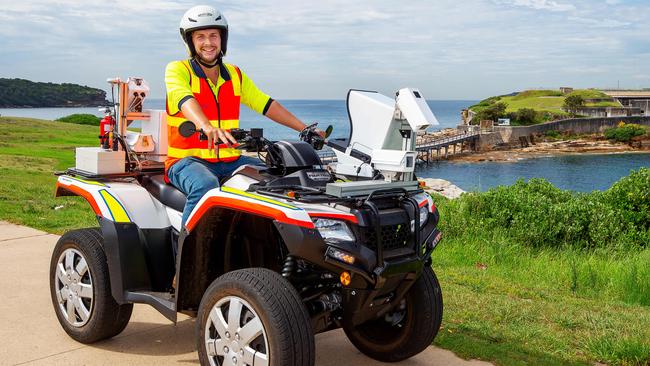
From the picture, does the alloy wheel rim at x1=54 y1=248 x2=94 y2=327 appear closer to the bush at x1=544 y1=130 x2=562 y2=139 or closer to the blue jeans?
the blue jeans

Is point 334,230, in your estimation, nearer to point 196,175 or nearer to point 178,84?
point 196,175

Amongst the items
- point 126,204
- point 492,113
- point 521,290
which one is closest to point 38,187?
point 126,204

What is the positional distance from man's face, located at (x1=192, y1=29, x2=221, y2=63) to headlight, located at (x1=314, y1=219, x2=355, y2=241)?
1.73 m

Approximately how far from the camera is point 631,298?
7.88 meters

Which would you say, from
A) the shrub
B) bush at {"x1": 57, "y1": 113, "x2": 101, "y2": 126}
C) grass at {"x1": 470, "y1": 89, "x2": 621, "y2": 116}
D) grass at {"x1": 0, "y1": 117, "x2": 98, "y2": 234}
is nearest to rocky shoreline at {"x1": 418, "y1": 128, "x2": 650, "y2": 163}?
the shrub

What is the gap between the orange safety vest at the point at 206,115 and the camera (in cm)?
482

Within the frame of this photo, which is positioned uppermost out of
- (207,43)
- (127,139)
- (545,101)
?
(545,101)

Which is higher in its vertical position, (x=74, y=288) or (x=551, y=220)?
(x=74, y=288)

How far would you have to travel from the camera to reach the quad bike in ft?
12.3

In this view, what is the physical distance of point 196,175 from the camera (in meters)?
4.50

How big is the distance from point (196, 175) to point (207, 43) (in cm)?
96

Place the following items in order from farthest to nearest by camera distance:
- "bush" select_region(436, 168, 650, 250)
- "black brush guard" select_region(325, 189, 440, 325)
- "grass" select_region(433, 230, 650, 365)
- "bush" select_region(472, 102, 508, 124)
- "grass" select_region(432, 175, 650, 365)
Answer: "bush" select_region(472, 102, 508, 124) < "bush" select_region(436, 168, 650, 250) < "grass" select_region(432, 175, 650, 365) < "grass" select_region(433, 230, 650, 365) < "black brush guard" select_region(325, 189, 440, 325)

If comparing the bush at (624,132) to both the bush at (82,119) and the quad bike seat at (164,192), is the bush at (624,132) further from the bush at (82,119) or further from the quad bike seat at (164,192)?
the quad bike seat at (164,192)

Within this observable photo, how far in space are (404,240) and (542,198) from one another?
11.1 m
